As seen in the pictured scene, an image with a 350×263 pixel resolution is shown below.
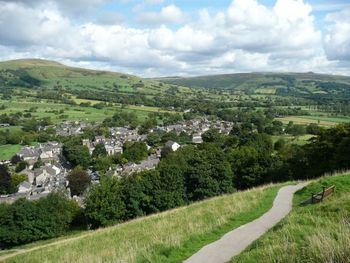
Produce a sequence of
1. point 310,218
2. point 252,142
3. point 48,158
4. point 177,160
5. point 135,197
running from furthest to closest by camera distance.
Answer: point 48,158
point 252,142
point 177,160
point 135,197
point 310,218

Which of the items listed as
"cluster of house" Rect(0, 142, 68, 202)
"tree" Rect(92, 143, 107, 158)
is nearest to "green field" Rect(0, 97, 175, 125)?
"cluster of house" Rect(0, 142, 68, 202)

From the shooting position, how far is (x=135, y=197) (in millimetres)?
42062

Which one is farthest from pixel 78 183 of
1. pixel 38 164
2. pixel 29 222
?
pixel 38 164

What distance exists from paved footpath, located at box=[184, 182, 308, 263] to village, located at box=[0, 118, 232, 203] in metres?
49.2

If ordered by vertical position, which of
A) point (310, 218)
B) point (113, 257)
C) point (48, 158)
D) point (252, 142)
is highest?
point (310, 218)

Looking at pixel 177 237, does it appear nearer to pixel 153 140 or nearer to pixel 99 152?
pixel 99 152

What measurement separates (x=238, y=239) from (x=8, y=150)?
10648cm

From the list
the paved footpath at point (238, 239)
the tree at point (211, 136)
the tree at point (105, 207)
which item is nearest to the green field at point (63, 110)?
the tree at point (211, 136)

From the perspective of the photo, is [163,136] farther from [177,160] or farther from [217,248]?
[217,248]

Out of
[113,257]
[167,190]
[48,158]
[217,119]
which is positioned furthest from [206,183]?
[217,119]

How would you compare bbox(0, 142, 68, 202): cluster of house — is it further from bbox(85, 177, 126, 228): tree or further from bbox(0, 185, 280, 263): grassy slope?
bbox(0, 185, 280, 263): grassy slope

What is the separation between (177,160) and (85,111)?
377 feet

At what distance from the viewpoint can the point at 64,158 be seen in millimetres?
104062

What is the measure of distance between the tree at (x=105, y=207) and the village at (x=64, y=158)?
1917 centimetres
